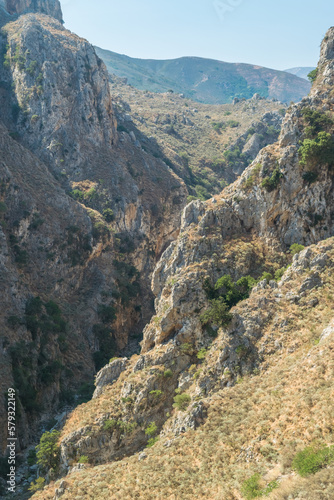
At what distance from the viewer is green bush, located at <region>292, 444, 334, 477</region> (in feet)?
68.0

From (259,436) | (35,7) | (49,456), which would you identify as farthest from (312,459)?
(35,7)

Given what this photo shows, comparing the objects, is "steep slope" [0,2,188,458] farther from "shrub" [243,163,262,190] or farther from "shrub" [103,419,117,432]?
"shrub" [243,163,262,190]

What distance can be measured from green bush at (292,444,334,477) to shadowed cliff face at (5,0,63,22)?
17941 cm

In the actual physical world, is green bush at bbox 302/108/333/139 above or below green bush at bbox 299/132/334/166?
above

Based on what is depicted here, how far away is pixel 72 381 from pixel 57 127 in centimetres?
6991

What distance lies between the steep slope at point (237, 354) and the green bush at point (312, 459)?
1.85ft

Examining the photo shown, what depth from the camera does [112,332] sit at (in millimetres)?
78125

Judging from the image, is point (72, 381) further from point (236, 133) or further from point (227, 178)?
point (236, 133)

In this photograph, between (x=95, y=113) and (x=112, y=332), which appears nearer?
(x=112, y=332)

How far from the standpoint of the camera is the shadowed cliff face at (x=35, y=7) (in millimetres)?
157000

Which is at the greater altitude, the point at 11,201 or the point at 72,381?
the point at 11,201

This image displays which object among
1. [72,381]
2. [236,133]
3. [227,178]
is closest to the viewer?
[72,381]

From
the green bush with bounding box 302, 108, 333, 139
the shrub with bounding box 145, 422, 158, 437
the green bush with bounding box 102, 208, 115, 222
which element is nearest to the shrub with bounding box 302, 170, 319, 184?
the green bush with bounding box 302, 108, 333, 139

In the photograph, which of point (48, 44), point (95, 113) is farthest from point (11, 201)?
point (48, 44)
